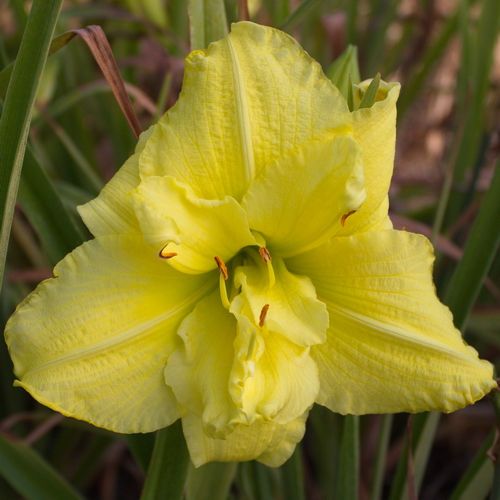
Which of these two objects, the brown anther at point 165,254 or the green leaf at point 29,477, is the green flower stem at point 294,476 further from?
the brown anther at point 165,254

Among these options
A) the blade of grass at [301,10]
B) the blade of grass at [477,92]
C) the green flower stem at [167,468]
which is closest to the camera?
the green flower stem at [167,468]

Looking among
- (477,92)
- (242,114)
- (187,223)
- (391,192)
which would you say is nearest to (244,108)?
(242,114)

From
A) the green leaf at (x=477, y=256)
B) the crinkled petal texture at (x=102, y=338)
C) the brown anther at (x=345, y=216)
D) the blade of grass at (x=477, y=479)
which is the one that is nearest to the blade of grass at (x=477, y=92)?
the green leaf at (x=477, y=256)

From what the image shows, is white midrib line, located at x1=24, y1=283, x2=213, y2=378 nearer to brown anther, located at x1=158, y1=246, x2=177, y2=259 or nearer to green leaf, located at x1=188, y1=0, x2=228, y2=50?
brown anther, located at x1=158, y1=246, x2=177, y2=259

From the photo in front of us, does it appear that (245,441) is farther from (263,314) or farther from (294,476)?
(294,476)

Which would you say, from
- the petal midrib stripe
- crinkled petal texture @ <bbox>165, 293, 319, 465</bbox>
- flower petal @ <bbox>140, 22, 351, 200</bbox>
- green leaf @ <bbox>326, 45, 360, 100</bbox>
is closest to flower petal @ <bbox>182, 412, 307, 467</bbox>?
crinkled petal texture @ <bbox>165, 293, 319, 465</bbox>
